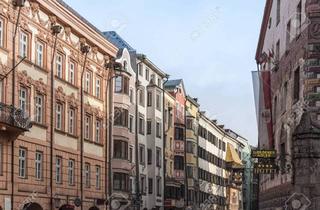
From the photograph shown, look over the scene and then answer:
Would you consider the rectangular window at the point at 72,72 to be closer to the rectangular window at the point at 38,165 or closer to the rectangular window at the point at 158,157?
the rectangular window at the point at 38,165

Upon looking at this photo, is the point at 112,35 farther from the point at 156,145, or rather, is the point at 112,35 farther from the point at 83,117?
the point at 83,117

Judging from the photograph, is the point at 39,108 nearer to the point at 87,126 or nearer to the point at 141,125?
the point at 87,126

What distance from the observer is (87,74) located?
158 feet

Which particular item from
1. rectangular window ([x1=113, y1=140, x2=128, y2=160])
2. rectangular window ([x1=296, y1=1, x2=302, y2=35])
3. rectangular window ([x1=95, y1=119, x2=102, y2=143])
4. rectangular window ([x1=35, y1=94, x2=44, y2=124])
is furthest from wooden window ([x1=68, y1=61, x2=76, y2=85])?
rectangular window ([x1=296, y1=1, x2=302, y2=35])

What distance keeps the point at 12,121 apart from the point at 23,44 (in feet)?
17.1

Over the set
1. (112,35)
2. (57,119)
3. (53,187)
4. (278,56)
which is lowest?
(53,187)

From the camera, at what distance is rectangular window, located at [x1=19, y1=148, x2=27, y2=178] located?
37188mm

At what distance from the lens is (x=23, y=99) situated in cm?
3806

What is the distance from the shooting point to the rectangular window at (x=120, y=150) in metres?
55.8

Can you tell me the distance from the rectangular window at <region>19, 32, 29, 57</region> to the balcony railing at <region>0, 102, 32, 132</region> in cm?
364

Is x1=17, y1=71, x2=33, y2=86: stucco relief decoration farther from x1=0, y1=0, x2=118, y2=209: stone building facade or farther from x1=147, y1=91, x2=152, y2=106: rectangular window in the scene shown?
x1=147, y1=91, x2=152, y2=106: rectangular window

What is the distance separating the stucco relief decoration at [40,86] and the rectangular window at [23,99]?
3.80ft

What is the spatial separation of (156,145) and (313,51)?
45900mm

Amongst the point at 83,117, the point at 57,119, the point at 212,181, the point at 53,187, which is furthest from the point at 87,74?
the point at 212,181
